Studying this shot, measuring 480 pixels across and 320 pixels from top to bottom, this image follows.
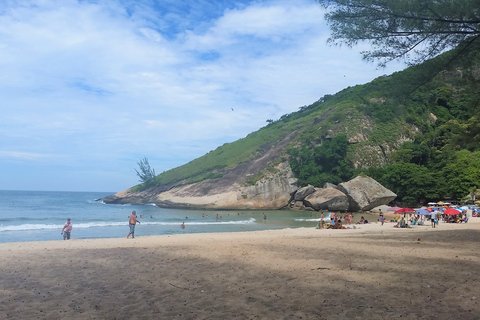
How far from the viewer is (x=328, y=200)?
54.9m

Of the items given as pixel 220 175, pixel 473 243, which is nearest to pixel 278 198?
pixel 220 175

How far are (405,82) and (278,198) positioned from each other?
2105 inches

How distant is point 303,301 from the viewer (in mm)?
7164

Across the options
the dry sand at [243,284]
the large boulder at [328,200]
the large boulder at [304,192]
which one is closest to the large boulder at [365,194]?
the large boulder at [328,200]

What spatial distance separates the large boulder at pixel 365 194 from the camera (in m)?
52.2

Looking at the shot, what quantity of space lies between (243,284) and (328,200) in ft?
157

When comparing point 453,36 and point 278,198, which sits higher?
point 453,36

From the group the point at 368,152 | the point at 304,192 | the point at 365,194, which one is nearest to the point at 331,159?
the point at 368,152

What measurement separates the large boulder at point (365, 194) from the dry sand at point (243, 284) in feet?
130

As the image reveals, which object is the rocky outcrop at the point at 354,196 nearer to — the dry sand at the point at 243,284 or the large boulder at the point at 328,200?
the large boulder at the point at 328,200

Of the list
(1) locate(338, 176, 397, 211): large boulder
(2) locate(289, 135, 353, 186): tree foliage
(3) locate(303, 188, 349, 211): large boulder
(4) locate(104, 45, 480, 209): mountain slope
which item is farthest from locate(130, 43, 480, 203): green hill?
(3) locate(303, 188, 349, 211): large boulder

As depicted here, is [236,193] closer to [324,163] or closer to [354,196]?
[324,163]

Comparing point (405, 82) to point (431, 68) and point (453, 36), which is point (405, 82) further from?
point (453, 36)

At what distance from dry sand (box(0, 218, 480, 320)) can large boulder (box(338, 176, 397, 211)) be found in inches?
1558
